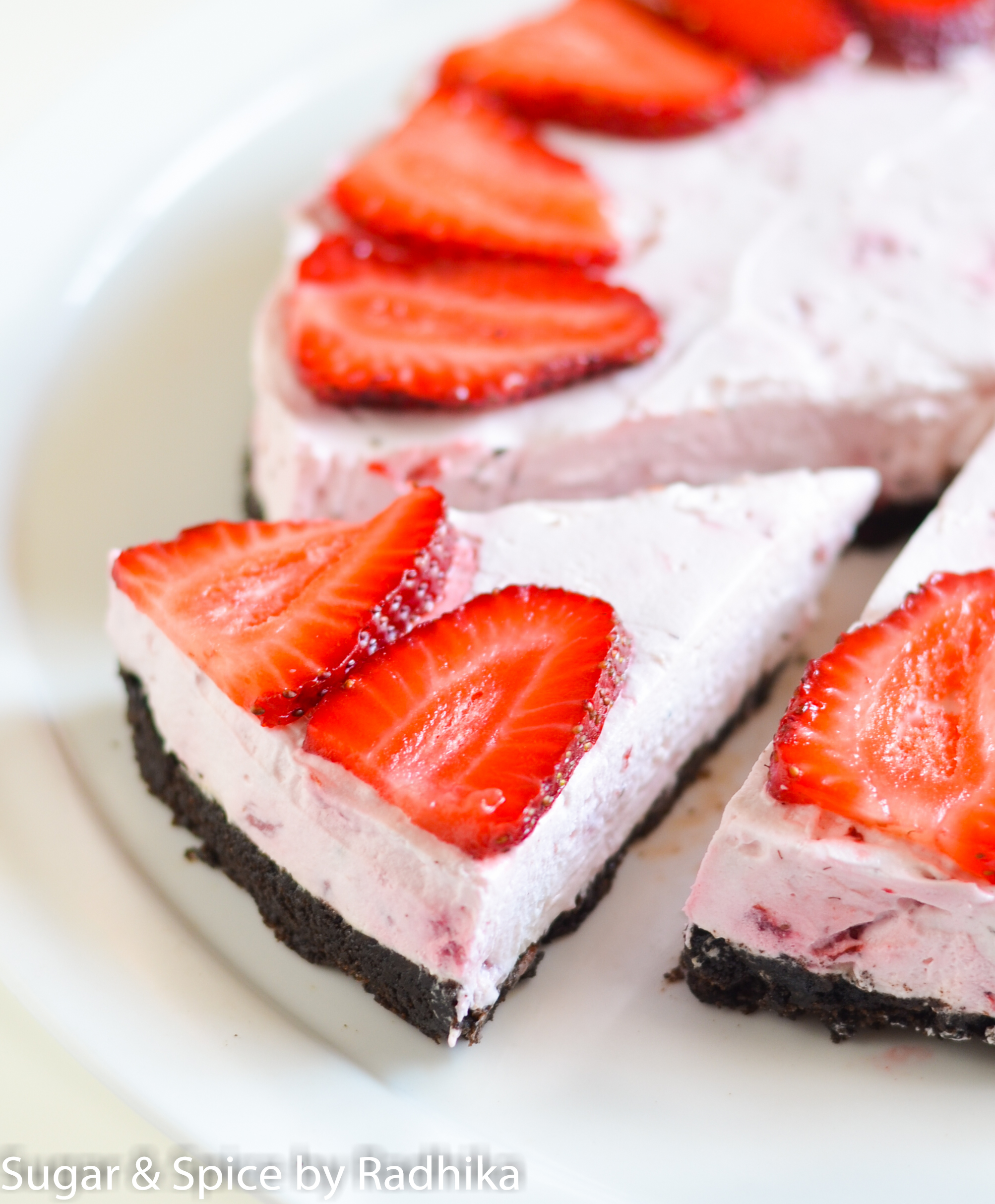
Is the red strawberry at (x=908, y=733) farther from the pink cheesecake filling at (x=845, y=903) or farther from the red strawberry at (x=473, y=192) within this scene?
the red strawberry at (x=473, y=192)

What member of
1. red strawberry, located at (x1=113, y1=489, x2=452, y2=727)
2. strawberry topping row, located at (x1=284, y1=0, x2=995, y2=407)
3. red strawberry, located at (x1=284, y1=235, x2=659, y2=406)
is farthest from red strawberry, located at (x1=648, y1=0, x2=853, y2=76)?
red strawberry, located at (x1=113, y1=489, x2=452, y2=727)

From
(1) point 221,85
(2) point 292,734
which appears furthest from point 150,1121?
(1) point 221,85

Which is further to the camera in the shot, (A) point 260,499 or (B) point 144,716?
(A) point 260,499

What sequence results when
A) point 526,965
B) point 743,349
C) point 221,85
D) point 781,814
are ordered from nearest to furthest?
point 781,814 → point 526,965 → point 743,349 → point 221,85

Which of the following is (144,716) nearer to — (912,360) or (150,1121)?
(150,1121)

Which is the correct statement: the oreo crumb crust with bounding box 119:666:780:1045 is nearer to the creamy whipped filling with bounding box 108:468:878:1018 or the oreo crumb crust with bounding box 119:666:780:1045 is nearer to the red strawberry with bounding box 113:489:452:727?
the creamy whipped filling with bounding box 108:468:878:1018

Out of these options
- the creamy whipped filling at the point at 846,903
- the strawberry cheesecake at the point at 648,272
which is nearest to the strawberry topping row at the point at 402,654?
the creamy whipped filling at the point at 846,903
